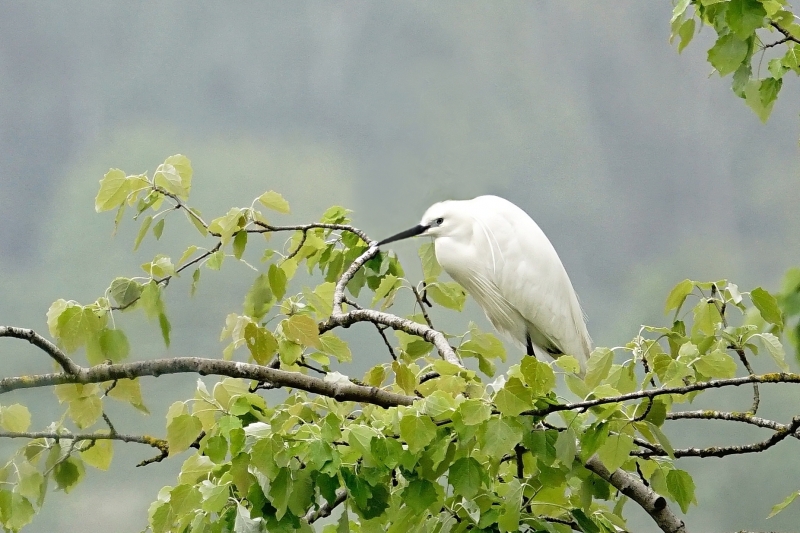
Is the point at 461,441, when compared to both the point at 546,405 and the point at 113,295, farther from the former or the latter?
Result: the point at 113,295

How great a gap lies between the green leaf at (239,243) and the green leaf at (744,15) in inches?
26.2

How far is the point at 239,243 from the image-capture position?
114cm

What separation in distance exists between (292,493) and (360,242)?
2.46 feet

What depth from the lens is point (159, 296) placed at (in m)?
1.03

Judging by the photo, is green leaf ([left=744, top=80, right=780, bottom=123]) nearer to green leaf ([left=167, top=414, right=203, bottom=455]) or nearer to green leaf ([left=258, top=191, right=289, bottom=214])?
green leaf ([left=258, top=191, right=289, bottom=214])

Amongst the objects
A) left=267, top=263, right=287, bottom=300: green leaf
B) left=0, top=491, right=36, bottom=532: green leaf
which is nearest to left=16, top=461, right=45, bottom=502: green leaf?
left=0, top=491, right=36, bottom=532: green leaf

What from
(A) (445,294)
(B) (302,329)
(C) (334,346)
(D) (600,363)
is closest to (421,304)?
(A) (445,294)

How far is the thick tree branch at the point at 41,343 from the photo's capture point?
2.70 ft

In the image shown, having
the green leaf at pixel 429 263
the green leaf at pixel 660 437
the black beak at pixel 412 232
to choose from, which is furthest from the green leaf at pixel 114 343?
the black beak at pixel 412 232

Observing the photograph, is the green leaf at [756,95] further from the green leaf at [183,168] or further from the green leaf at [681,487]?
the green leaf at [183,168]

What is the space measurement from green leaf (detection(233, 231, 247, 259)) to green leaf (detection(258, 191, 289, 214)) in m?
0.05

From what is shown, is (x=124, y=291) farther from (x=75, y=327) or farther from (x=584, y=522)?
(x=584, y=522)

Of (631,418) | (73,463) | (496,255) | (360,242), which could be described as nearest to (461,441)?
(631,418)

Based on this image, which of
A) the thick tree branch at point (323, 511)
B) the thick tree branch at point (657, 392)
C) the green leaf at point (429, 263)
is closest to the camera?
the thick tree branch at point (657, 392)
